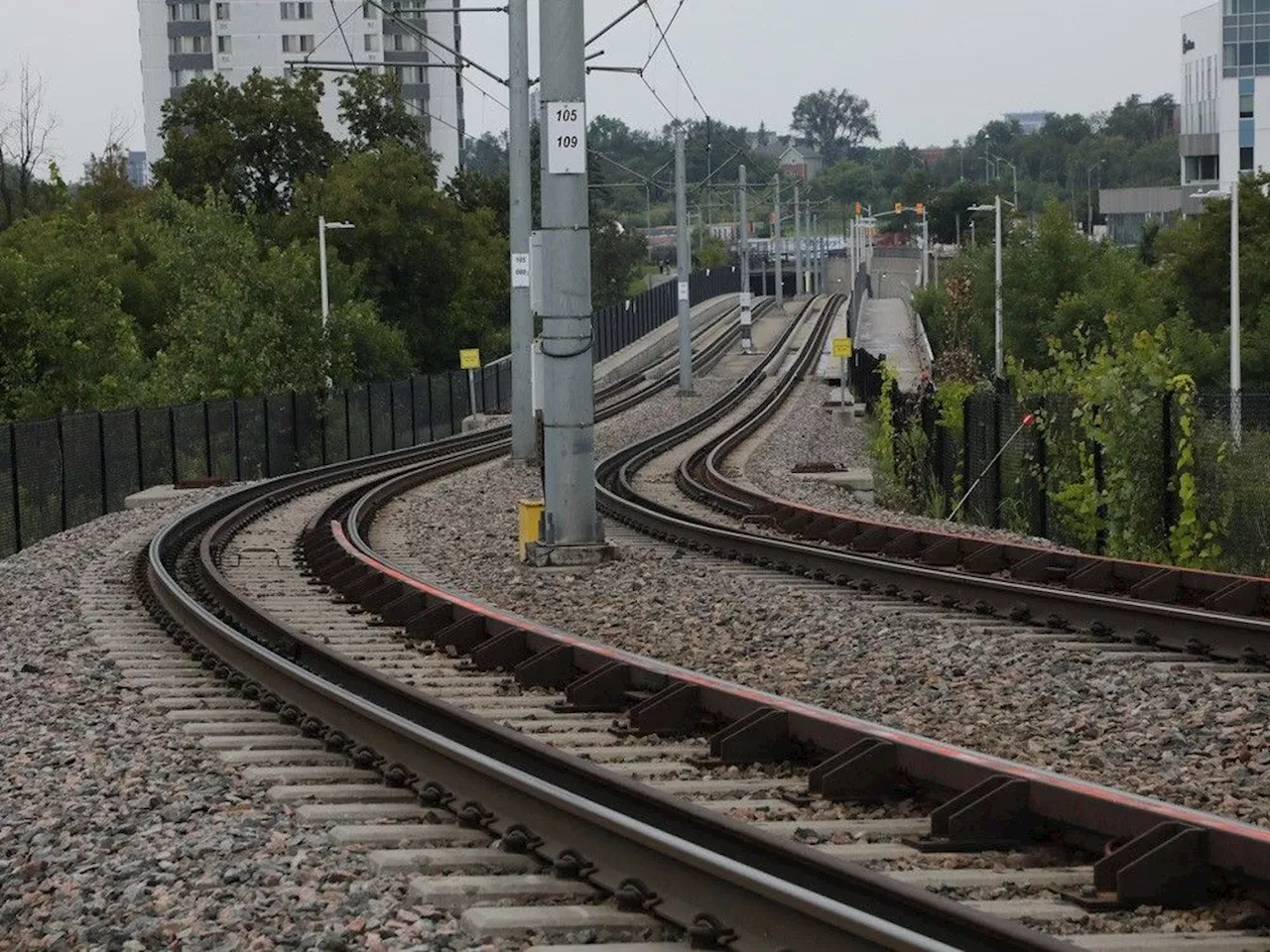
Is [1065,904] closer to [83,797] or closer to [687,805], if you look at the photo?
[687,805]

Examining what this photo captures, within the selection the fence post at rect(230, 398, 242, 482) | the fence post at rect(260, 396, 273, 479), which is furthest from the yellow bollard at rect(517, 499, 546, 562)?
the fence post at rect(260, 396, 273, 479)

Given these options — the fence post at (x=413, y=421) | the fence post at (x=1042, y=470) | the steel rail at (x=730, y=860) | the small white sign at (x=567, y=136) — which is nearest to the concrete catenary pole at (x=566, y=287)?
the small white sign at (x=567, y=136)

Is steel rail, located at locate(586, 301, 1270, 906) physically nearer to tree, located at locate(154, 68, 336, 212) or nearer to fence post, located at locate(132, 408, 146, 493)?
fence post, located at locate(132, 408, 146, 493)

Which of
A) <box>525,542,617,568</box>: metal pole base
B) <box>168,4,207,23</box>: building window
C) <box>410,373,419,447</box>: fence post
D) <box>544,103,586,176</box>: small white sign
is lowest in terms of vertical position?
<box>410,373,419,447</box>: fence post

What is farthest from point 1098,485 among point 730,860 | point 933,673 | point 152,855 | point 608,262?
point 608,262

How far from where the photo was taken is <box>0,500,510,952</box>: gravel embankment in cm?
670

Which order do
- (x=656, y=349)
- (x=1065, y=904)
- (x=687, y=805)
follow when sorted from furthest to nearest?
(x=656, y=349) < (x=687, y=805) < (x=1065, y=904)

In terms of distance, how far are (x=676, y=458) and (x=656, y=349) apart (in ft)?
183

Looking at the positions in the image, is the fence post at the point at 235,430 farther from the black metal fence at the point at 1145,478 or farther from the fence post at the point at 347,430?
the black metal fence at the point at 1145,478

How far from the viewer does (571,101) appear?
61.1ft

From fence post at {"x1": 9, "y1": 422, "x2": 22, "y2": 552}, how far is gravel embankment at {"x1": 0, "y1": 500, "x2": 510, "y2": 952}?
17.1m

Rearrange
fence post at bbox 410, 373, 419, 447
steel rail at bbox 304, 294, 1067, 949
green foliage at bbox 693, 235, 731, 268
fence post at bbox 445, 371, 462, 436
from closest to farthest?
1. steel rail at bbox 304, 294, 1067, 949
2. fence post at bbox 410, 373, 419, 447
3. fence post at bbox 445, 371, 462, 436
4. green foliage at bbox 693, 235, 731, 268

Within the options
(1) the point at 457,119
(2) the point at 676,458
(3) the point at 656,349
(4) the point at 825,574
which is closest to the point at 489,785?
(4) the point at 825,574

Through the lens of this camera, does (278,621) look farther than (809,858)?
Yes
